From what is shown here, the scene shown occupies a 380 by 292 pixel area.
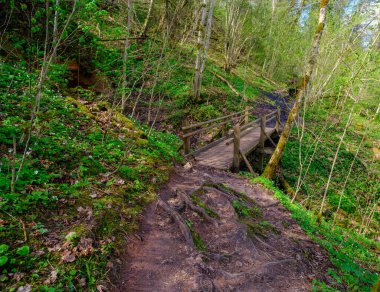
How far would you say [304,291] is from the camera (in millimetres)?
3963

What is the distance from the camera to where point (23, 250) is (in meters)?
2.81

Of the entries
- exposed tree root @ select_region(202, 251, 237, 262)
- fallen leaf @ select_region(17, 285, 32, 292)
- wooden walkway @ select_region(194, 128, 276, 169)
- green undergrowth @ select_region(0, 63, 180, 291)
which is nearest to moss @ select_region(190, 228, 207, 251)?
exposed tree root @ select_region(202, 251, 237, 262)

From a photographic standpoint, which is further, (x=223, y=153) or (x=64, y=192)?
(x=223, y=153)

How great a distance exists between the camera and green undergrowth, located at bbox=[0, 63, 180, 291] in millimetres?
2861

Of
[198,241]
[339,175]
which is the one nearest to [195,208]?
[198,241]

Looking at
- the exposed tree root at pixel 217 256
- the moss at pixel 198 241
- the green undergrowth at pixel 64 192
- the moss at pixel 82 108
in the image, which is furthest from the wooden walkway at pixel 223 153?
the exposed tree root at pixel 217 256

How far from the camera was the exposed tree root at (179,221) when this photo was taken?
432cm

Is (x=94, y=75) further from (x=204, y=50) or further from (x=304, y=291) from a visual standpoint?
(x=304, y=291)

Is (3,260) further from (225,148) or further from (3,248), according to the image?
(225,148)

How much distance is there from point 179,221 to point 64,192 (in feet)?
6.75

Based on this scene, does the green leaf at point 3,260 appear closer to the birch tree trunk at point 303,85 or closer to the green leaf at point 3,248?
the green leaf at point 3,248

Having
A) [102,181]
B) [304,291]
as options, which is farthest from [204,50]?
[304,291]

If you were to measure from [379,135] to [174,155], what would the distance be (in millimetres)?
20147

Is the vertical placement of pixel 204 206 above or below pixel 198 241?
above
